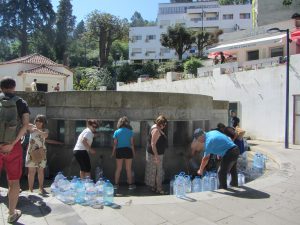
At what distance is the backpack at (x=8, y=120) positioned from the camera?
516 centimetres

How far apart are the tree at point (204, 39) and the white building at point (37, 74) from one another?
1103 inches

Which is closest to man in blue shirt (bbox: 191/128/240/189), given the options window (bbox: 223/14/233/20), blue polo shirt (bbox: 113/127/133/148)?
blue polo shirt (bbox: 113/127/133/148)

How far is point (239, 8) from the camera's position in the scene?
247 feet

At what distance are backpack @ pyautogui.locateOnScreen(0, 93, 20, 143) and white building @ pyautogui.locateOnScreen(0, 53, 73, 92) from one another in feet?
77.7

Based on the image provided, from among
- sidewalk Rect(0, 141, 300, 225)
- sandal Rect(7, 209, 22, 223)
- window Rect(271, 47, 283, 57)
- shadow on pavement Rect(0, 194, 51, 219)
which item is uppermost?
window Rect(271, 47, 283, 57)

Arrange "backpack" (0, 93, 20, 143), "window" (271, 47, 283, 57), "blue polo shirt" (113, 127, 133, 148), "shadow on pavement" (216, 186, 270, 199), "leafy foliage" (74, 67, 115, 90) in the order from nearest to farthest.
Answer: "backpack" (0, 93, 20, 143)
"shadow on pavement" (216, 186, 270, 199)
"blue polo shirt" (113, 127, 133, 148)
"window" (271, 47, 283, 57)
"leafy foliage" (74, 67, 115, 90)

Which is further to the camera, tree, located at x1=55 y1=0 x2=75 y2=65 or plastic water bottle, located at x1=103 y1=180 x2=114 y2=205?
tree, located at x1=55 y1=0 x2=75 y2=65

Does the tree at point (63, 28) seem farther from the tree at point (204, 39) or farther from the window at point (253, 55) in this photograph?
the window at point (253, 55)

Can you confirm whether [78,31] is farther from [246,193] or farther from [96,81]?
[246,193]

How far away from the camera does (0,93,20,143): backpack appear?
16.9 ft

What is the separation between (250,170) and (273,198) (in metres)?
4.00

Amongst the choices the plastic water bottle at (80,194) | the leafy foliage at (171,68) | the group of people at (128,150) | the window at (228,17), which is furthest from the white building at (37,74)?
the window at (228,17)

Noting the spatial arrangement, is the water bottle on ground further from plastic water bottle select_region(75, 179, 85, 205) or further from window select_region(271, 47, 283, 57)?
window select_region(271, 47, 283, 57)

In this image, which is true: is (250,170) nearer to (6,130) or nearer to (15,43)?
(6,130)
